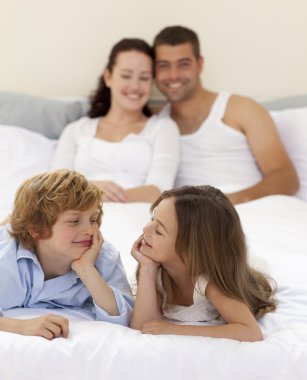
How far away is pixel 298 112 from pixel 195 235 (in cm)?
131

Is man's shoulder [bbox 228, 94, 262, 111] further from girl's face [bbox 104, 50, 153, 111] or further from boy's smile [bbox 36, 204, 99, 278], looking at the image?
boy's smile [bbox 36, 204, 99, 278]

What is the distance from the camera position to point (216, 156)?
244 centimetres

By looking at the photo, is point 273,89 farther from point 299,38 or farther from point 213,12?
point 213,12

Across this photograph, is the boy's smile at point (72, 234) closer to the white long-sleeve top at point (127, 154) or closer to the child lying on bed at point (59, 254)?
the child lying on bed at point (59, 254)

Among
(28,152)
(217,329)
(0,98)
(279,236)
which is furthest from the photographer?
(0,98)

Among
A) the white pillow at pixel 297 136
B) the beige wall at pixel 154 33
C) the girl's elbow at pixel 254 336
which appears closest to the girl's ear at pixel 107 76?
the beige wall at pixel 154 33

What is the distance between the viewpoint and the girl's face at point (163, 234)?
133 centimetres

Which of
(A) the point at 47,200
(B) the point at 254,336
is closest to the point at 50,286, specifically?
(A) the point at 47,200

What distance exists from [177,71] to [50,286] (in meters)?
1.32

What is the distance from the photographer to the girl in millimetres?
2311

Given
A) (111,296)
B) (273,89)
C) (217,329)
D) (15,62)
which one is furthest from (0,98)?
(217,329)

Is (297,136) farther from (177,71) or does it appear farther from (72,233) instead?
(72,233)

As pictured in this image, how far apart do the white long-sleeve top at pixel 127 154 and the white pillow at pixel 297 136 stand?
0.40 meters

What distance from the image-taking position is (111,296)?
4.37 feet
